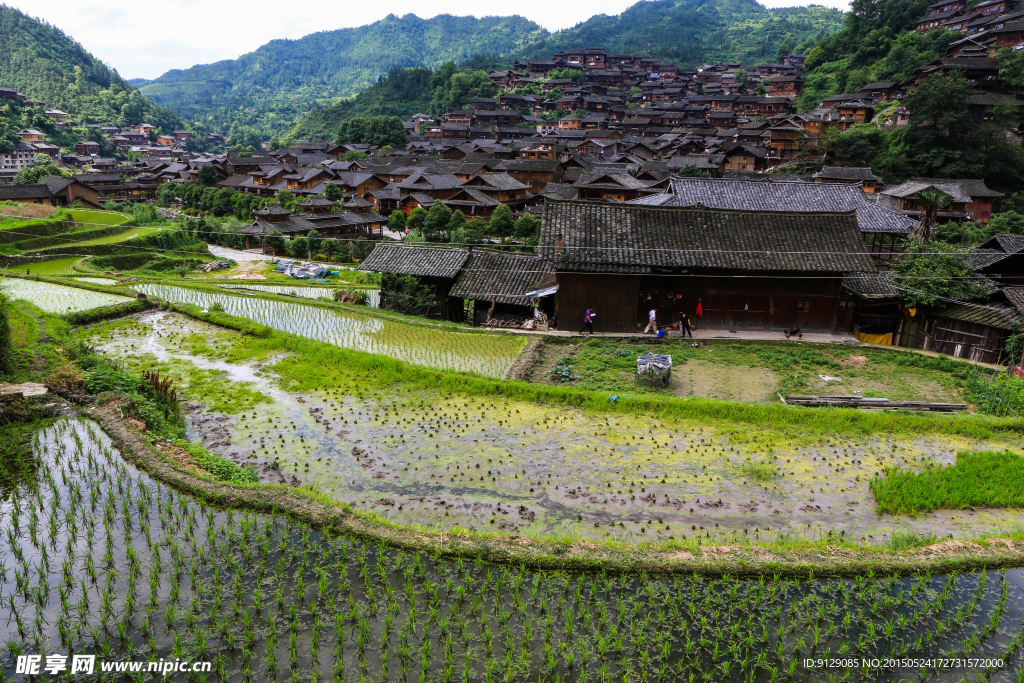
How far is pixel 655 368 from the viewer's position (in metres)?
14.1

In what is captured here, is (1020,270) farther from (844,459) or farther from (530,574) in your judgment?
(530,574)

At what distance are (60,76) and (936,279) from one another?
121m

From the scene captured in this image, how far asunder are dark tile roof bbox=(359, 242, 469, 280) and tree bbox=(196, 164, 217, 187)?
4292cm

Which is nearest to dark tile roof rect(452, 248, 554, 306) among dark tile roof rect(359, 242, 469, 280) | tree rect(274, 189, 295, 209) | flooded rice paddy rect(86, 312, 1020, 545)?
dark tile roof rect(359, 242, 469, 280)

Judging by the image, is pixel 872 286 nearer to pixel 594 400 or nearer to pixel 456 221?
pixel 594 400

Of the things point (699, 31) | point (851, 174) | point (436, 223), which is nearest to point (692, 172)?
point (851, 174)

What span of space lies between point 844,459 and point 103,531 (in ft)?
38.9

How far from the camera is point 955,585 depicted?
748 cm

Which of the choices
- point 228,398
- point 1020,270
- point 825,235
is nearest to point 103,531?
point 228,398

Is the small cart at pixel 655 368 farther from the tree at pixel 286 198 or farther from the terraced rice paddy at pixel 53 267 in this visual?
the tree at pixel 286 198

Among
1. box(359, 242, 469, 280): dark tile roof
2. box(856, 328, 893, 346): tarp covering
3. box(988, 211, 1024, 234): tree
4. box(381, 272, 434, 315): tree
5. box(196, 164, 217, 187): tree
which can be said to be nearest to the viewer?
box(856, 328, 893, 346): tarp covering

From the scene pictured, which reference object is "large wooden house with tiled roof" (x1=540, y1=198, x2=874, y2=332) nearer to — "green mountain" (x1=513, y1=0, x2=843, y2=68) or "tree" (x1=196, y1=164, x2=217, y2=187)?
"tree" (x1=196, y1=164, x2=217, y2=187)

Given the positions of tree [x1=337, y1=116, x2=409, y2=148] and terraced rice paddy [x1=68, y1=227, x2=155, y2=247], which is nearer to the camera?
terraced rice paddy [x1=68, y1=227, x2=155, y2=247]

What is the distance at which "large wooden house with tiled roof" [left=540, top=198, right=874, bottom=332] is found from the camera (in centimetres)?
1744
